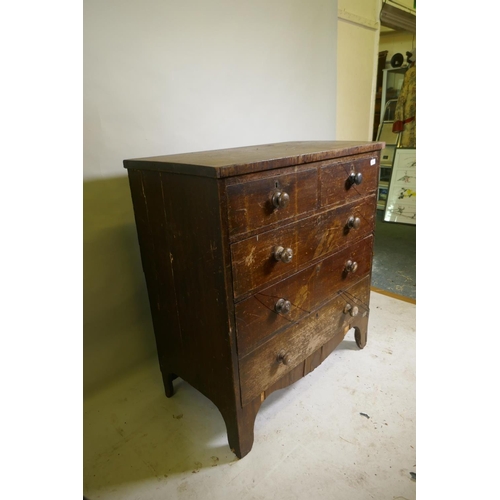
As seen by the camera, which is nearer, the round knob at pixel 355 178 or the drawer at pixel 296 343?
the drawer at pixel 296 343

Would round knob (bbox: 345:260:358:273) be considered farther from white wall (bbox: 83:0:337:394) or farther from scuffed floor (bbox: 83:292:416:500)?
white wall (bbox: 83:0:337:394)

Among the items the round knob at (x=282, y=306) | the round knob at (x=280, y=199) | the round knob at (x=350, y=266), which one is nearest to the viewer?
the round knob at (x=280, y=199)

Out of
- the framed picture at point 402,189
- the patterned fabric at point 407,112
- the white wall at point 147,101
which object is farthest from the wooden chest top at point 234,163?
the patterned fabric at point 407,112

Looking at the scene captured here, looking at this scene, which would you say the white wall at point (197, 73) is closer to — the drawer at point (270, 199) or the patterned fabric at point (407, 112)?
the drawer at point (270, 199)

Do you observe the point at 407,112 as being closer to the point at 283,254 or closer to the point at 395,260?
the point at 395,260

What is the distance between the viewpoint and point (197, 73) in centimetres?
140

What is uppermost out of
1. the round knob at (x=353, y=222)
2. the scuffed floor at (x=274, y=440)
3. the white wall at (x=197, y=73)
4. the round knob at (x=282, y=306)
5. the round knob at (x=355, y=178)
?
the white wall at (x=197, y=73)

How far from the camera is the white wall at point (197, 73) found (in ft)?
3.86

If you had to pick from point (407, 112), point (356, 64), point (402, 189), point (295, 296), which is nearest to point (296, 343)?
point (295, 296)

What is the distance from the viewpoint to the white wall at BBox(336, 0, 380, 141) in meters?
2.10

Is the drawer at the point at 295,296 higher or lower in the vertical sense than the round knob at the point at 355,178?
lower

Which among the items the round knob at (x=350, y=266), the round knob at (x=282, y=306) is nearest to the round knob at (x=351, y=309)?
the round knob at (x=350, y=266)

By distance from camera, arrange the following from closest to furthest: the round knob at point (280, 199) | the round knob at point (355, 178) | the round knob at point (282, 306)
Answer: the round knob at point (280, 199) → the round knob at point (282, 306) → the round knob at point (355, 178)
